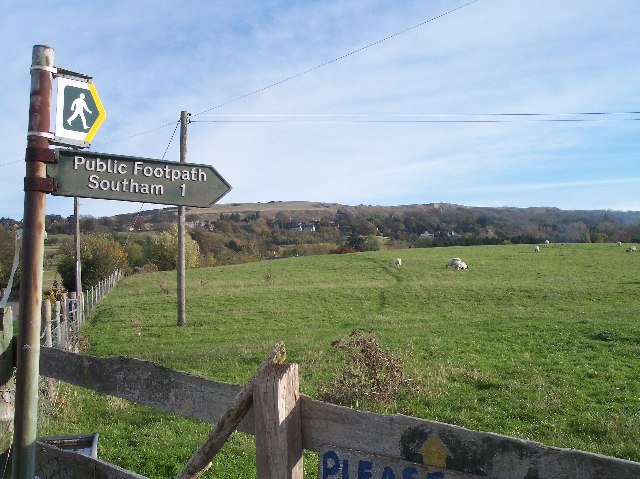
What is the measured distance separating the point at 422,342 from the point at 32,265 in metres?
13.9

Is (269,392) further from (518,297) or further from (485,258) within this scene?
(485,258)

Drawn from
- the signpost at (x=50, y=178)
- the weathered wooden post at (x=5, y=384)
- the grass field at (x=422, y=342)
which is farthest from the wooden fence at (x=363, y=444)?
the grass field at (x=422, y=342)

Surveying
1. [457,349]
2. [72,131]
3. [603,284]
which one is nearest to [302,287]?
[603,284]

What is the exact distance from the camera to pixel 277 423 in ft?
8.93

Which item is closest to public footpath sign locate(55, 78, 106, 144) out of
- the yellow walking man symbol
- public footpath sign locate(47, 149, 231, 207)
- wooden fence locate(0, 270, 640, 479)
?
the yellow walking man symbol

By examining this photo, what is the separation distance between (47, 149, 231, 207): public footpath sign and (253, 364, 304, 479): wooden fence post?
1.61m

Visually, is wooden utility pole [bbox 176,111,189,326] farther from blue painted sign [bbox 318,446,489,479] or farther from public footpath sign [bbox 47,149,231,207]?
blue painted sign [bbox 318,446,489,479]

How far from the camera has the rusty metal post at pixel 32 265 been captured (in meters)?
3.50

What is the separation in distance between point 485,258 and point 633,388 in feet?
130

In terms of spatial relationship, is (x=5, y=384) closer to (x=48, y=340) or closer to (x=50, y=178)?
(x=50, y=178)

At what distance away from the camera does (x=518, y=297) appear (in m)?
28.6

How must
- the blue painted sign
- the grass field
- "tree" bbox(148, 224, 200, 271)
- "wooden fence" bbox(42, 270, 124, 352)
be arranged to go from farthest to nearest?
1. "tree" bbox(148, 224, 200, 271)
2. "wooden fence" bbox(42, 270, 124, 352)
3. the grass field
4. the blue painted sign

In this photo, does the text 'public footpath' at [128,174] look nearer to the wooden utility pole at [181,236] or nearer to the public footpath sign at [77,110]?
the public footpath sign at [77,110]

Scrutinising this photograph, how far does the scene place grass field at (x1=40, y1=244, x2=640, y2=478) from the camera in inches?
320
